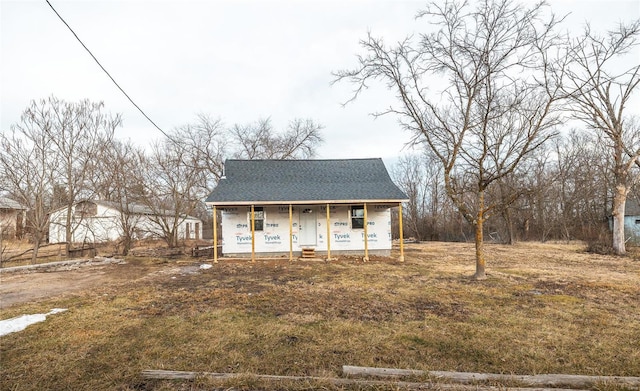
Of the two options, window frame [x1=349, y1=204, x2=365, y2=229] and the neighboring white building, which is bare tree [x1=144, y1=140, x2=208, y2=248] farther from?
window frame [x1=349, y1=204, x2=365, y2=229]

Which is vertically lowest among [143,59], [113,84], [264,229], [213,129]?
[264,229]

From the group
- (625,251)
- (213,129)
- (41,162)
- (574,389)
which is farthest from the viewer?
(213,129)

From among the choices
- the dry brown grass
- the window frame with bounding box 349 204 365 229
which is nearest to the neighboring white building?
the dry brown grass

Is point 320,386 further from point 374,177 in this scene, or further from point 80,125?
point 80,125

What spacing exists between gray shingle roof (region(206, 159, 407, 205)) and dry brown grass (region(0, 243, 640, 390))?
5107 millimetres

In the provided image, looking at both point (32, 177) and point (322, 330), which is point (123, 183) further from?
point (322, 330)

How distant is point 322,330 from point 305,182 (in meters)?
10.5

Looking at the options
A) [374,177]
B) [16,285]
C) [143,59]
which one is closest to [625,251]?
[374,177]

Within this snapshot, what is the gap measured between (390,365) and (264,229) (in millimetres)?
11258

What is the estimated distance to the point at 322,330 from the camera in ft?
15.8

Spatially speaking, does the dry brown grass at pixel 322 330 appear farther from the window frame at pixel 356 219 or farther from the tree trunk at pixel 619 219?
the tree trunk at pixel 619 219

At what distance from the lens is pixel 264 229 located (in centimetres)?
1442

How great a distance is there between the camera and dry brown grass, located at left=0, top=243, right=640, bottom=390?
142 inches

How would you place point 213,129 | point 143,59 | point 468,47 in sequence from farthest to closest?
1. point 213,129
2. point 143,59
3. point 468,47
